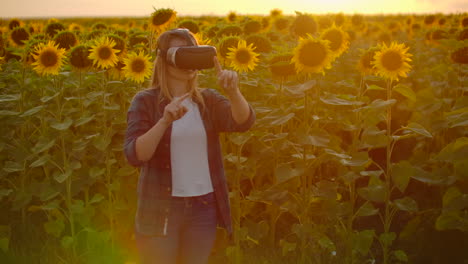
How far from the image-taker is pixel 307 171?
429 centimetres

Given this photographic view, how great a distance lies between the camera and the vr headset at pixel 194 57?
2836mm

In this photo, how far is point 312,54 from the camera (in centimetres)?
405

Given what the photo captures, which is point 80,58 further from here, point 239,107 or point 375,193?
point 375,193

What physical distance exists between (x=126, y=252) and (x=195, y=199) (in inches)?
76.0

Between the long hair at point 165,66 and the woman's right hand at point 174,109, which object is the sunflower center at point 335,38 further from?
the woman's right hand at point 174,109

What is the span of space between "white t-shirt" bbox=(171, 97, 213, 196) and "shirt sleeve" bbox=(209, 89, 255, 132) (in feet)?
0.45

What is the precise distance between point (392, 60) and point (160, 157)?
199 cm

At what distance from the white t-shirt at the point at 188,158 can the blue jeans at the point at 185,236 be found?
2.2 inches

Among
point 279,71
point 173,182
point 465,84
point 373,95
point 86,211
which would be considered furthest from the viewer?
point 373,95

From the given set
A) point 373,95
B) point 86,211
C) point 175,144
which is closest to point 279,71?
point 175,144

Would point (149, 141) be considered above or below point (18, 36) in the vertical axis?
below

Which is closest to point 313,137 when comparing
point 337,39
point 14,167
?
point 337,39

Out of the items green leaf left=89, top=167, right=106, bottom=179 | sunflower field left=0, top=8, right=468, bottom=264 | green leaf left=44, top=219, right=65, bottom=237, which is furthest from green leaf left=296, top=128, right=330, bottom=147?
green leaf left=44, top=219, right=65, bottom=237

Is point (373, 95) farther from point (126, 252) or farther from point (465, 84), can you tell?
point (126, 252)
